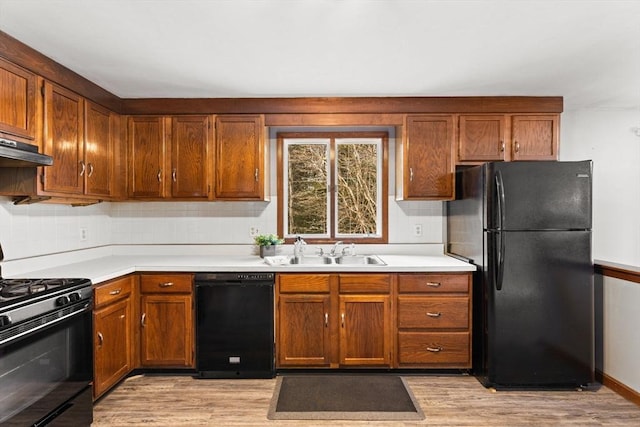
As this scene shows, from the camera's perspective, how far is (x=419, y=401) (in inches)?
111

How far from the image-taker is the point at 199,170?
3555mm

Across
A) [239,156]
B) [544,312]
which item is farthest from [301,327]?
[544,312]

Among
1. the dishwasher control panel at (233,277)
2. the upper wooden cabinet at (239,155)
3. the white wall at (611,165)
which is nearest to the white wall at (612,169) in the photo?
the white wall at (611,165)

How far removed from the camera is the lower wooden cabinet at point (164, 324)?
3.21m

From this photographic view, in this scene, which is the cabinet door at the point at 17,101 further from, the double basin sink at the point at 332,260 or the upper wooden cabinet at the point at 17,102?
the double basin sink at the point at 332,260

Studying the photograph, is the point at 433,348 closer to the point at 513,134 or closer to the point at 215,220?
the point at 513,134

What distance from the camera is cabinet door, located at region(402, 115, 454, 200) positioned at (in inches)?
139

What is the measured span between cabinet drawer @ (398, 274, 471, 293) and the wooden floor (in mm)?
664

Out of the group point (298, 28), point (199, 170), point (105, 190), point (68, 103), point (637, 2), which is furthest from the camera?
point (199, 170)

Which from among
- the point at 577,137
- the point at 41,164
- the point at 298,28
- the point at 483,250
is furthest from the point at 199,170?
the point at 577,137

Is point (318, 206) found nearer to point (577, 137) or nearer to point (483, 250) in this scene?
point (483, 250)

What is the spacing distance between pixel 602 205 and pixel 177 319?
12.8 feet

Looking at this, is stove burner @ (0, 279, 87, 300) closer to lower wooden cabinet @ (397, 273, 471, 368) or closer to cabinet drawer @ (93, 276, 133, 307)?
cabinet drawer @ (93, 276, 133, 307)

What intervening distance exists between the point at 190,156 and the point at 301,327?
5.47 ft
